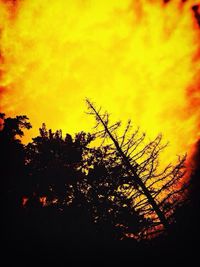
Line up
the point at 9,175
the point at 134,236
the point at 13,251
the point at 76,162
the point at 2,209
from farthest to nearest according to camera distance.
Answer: the point at 76,162
the point at 134,236
the point at 9,175
the point at 2,209
the point at 13,251

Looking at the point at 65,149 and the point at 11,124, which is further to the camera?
the point at 65,149

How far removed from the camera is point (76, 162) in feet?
48.8

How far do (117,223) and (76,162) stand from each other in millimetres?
4383

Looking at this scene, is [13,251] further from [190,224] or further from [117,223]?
[190,224]

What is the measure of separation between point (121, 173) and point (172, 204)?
2935 millimetres

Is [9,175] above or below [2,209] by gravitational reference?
above

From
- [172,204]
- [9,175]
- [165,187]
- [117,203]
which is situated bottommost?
[172,204]

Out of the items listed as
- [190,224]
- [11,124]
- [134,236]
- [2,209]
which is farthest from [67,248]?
[190,224]

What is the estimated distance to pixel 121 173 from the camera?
41.8 feet

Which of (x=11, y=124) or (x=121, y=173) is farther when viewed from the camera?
(x=121, y=173)

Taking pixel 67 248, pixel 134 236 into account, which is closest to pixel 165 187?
pixel 134 236

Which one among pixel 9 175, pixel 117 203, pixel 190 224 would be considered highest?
pixel 9 175

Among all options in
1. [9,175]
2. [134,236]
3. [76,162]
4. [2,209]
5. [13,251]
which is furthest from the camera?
[76,162]

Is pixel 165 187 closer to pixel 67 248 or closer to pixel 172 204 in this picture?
pixel 172 204
